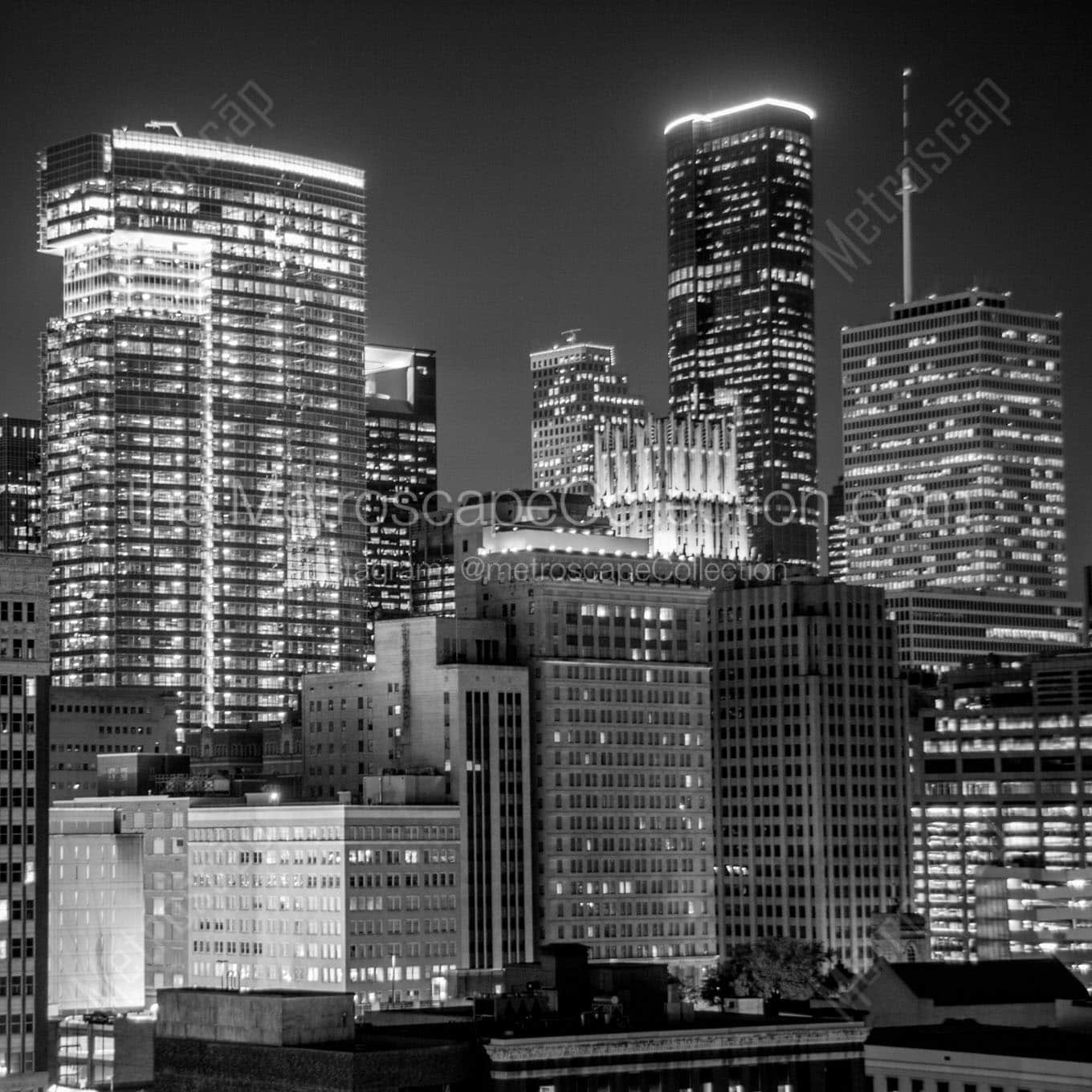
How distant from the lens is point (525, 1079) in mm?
158000

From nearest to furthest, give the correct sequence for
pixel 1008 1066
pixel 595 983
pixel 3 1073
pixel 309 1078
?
pixel 309 1078 < pixel 1008 1066 < pixel 595 983 < pixel 3 1073

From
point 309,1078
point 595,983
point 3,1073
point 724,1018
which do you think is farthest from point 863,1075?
point 3,1073

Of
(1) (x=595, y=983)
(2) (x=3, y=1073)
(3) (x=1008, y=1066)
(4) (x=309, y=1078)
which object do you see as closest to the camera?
(4) (x=309, y=1078)

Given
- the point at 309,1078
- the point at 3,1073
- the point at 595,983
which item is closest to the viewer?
the point at 309,1078

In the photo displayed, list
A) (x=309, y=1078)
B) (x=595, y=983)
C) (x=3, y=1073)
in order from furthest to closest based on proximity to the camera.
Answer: (x=3, y=1073)
(x=595, y=983)
(x=309, y=1078)

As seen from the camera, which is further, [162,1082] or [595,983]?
[595,983]

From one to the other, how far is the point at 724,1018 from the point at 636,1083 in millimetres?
11907

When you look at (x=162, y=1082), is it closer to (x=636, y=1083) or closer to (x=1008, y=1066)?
(x=636, y=1083)

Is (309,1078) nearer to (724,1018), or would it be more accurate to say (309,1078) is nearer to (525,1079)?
(525,1079)

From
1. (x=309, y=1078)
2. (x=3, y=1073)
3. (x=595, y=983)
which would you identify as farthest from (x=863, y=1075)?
(x=3, y=1073)

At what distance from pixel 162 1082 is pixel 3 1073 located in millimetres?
41306

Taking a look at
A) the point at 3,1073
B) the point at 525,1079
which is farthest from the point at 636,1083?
the point at 3,1073

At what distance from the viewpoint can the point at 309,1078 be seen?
152500 mm

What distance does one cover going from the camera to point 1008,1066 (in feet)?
546
